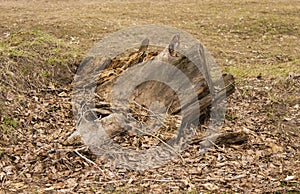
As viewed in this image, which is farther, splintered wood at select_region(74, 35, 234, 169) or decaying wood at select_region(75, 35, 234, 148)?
decaying wood at select_region(75, 35, 234, 148)

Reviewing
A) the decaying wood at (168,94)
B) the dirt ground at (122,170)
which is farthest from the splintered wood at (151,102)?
the dirt ground at (122,170)

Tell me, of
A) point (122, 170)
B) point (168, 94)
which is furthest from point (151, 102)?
point (122, 170)

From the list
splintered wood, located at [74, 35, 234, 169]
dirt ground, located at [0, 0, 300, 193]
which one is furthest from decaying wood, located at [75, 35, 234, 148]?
dirt ground, located at [0, 0, 300, 193]

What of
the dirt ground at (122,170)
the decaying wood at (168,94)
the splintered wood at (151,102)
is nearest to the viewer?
the dirt ground at (122,170)

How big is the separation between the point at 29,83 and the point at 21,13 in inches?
321

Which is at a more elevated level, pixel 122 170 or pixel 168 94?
pixel 168 94

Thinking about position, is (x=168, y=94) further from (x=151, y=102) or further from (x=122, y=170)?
(x=122, y=170)

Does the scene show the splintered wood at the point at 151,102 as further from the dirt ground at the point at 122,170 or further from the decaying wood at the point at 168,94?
the dirt ground at the point at 122,170

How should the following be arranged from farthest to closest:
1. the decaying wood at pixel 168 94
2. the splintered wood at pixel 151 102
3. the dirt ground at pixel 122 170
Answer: the decaying wood at pixel 168 94 < the splintered wood at pixel 151 102 < the dirt ground at pixel 122 170

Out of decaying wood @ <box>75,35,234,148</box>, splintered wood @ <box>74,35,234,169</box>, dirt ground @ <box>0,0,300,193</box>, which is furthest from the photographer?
decaying wood @ <box>75,35,234,148</box>

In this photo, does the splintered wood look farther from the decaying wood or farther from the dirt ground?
the dirt ground

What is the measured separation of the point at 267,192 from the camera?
3.67 metres

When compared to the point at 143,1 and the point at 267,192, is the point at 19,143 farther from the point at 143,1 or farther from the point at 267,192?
the point at 143,1

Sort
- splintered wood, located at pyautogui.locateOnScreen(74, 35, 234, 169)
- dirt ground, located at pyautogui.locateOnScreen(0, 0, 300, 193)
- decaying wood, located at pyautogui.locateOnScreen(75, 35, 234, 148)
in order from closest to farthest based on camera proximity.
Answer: dirt ground, located at pyautogui.locateOnScreen(0, 0, 300, 193), splintered wood, located at pyautogui.locateOnScreen(74, 35, 234, 169), decaying wood, located at pyautogui.locateOnScreen(75, 35, 234, 148)
